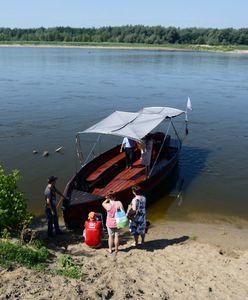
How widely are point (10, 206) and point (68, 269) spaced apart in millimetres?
2961

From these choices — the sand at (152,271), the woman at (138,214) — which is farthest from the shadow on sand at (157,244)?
the woman at (138,214)

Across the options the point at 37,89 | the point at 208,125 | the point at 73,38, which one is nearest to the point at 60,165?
the point at 208,125

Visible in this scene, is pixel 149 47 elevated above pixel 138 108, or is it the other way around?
pixel 149 47

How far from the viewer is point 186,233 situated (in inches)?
477

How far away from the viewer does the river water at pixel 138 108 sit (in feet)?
50.5

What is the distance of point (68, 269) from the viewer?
8234 mm

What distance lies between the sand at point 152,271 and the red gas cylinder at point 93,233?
0.68 feet

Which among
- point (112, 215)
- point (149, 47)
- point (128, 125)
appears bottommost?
point (112, 215)

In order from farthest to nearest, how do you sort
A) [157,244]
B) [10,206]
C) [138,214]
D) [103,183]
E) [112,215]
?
Answer: [103,183]
[157,244]
[10,206]
[138,214]
[112,215]

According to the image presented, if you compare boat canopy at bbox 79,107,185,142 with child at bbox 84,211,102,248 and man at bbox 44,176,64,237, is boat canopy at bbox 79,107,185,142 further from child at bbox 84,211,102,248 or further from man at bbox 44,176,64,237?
child at bbox 84,211,102,248

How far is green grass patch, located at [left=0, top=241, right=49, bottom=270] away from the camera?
8.09 metres

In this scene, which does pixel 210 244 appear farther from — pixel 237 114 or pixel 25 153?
pixel 237 114

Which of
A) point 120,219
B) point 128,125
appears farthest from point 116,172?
point 120,219

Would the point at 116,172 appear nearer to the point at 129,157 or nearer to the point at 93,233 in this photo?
the point at 129,157
